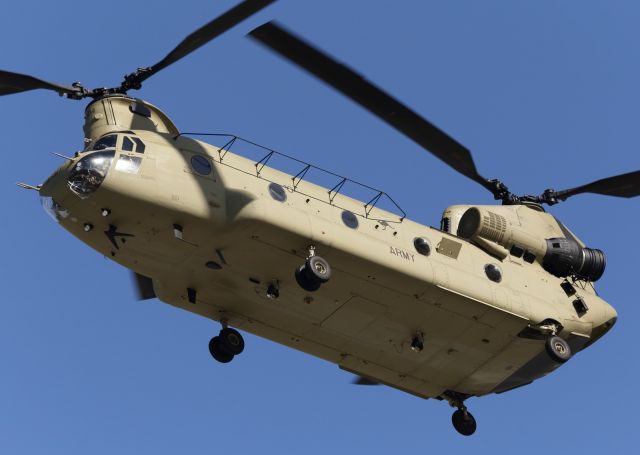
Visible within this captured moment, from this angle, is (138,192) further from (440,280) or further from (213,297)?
(440,280)

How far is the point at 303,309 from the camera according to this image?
99.9 ft

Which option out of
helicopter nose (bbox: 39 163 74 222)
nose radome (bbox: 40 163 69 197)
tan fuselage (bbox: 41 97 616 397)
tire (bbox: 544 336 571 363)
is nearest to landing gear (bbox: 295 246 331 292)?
tan fuselage (bbox: 41 97 616 397)

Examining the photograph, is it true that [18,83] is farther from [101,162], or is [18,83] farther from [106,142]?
[101,162]

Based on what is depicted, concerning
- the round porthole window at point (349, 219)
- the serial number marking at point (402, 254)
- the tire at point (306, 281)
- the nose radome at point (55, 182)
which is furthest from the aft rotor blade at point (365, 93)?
the nose radome at point (55, 182)

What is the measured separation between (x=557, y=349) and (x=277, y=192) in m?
8.57

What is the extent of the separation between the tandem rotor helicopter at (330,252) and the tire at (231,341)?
4cm

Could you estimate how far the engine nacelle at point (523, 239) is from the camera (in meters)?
33.1

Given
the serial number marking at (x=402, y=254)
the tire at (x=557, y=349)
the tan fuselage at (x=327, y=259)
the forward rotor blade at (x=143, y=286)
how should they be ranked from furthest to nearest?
the tire at (x=557, y=349) → the forward rotor blade at (x=143, y=286) → the serial number marking at (x=402, y=254) → the tan fuselage at (x=327, y=259)

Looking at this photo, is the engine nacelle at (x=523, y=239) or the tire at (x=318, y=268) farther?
the engine nacelle at (x=523, y=239)

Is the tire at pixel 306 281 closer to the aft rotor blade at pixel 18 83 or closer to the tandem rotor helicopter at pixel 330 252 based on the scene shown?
the tandem rotor helicopter at pixel 330 252

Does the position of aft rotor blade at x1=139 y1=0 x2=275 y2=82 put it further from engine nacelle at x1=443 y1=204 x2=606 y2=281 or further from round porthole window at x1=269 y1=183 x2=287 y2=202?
engine nacelle at x1=443 y1=204 x2=606 y2=281

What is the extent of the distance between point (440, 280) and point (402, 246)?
4.15 ft

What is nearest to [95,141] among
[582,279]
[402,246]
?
[402,246]

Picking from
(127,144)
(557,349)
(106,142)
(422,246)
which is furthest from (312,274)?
(557,349)
